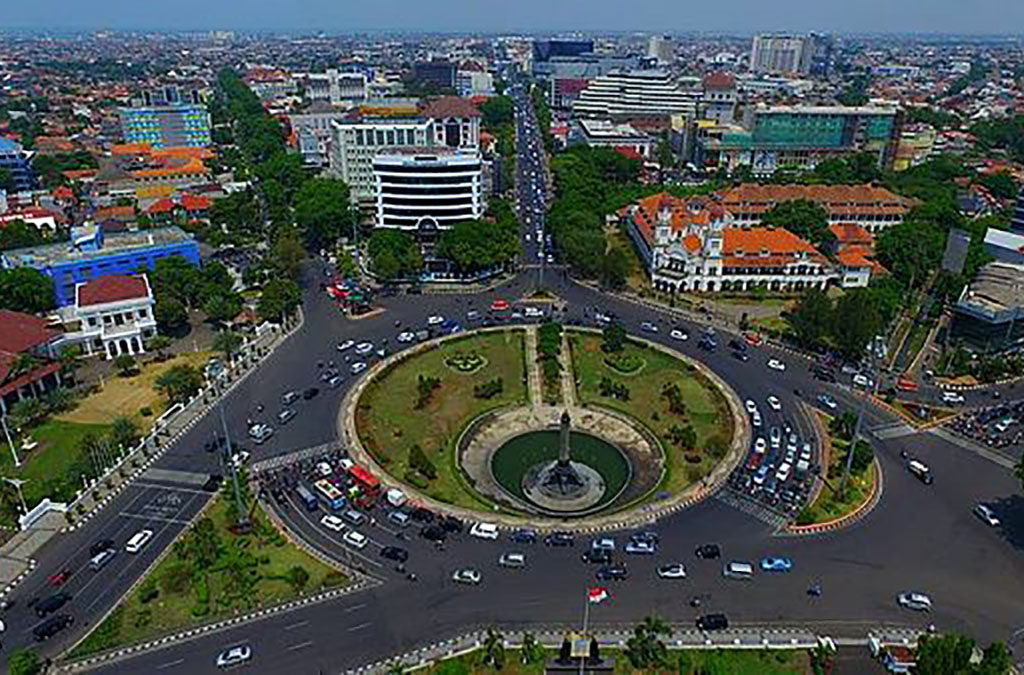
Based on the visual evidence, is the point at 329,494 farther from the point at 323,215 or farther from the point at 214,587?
the point at 323,215

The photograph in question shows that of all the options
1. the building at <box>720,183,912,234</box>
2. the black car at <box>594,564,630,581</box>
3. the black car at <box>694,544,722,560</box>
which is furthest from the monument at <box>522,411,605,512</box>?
the building at <box>720,183,912,234</box>

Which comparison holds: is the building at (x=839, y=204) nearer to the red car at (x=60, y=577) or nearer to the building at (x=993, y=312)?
the building at (x=993, y=312)

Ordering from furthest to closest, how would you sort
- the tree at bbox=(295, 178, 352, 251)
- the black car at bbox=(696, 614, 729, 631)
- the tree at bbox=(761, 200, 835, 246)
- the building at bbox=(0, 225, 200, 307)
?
the tree at bbox=(295, 178, 352, 251) < the tree at bbox=(761, 200, 835, 246) < the building at bbox=(0, 225, 200, 307) < the black car at bbox=(696, 614, 729, 631)

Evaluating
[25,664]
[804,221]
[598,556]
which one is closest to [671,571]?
[598,556]

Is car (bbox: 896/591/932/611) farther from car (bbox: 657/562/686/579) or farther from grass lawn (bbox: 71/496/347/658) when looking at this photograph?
grass lawn (bbox: 71/496/347/658)

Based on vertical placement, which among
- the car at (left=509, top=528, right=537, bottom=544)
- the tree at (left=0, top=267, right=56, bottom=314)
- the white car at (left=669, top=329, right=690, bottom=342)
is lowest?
the white car at (left=669, top=329, right=690, bottom=342)

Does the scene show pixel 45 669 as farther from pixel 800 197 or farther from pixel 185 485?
pixel 800 197

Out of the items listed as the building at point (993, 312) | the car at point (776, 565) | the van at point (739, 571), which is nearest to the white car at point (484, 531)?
the van at point (739, 571)

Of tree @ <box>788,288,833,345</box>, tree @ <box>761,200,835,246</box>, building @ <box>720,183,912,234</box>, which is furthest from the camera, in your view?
building @ <box>720,183,912,234</box>
